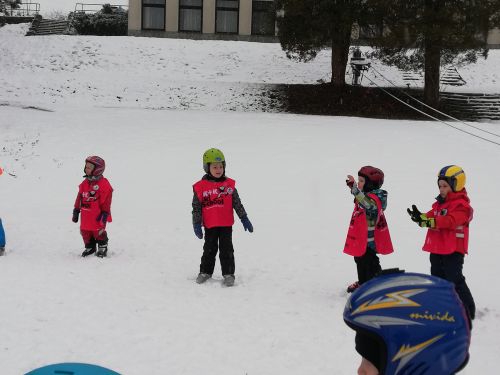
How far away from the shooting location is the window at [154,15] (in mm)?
39969

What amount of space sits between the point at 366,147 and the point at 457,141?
3.18 m

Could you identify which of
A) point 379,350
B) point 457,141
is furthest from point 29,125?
point 379,350

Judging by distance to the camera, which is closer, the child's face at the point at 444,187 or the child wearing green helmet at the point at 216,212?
the child's face at the point at 444,187

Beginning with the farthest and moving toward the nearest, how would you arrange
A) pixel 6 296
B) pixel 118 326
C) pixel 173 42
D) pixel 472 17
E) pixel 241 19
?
pixel 241 19, pixel 173 42, pixel 472 17, pixel 6 296, pixel 118 326

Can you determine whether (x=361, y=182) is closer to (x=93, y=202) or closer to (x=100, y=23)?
(x=93, y=202)

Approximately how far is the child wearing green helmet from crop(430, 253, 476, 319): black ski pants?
2474mm

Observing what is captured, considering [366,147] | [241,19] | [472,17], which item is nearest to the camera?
[366,147]

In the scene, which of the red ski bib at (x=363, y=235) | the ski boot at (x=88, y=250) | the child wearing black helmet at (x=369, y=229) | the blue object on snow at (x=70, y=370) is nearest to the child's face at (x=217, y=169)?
the child wearing black helmet at (x=369, y=229)

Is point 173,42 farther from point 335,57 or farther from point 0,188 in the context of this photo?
point 0,188

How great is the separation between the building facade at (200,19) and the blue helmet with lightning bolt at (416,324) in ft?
128

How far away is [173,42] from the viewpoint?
36.2 m

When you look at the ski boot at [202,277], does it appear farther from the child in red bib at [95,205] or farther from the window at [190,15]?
the window at [190,15]

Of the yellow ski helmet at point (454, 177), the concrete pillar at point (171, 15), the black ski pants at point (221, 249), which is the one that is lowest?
the black ski pants at point (221, 249)

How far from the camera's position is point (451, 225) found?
627 cm
